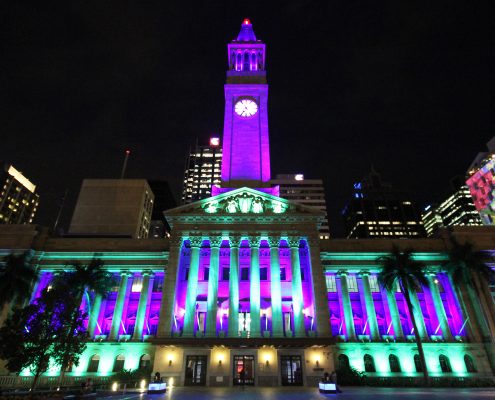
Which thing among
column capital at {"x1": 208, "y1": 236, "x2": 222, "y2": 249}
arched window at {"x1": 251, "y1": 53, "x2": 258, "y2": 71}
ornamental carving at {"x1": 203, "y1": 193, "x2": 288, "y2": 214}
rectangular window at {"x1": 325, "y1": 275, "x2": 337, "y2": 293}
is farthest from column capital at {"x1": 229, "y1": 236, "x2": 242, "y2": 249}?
arched window at {"x1": 251, "y1": 53, "x2": 258, "y2": 71}

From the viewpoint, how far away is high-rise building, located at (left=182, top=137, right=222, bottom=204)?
171375mm

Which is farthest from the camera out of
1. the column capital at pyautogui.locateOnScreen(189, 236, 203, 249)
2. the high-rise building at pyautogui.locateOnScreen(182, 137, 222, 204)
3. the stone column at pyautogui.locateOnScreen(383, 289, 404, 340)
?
the high-rise building at pyautogui.locateOnScreen(182, 137, 222, 204)

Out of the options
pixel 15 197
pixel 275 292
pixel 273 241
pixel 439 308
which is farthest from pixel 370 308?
pixel 15 197

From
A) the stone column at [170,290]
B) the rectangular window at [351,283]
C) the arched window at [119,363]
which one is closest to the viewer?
the stone column at [170,290]

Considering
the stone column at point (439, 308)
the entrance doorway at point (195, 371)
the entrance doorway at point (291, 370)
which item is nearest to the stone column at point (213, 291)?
the entrance doorway at point (195, 371)

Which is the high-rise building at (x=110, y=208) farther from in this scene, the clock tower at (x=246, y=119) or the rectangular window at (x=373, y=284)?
the rectangular window at (x=373, y=284)

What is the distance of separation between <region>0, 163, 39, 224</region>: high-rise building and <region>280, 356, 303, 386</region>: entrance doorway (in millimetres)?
159142

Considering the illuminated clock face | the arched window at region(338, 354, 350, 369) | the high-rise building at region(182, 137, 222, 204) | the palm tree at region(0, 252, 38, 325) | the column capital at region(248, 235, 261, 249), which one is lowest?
the arched window at region(338, 354, 350, 369)

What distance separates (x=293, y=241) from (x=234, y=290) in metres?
11.7

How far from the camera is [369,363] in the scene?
152ft

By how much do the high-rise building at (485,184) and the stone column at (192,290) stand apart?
93065 mm

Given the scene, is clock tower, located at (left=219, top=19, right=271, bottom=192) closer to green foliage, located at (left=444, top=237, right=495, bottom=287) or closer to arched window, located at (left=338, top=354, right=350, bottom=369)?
arched window, located at (left=338, top=354, right=350, bottom=369)

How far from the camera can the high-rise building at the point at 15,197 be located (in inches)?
6093

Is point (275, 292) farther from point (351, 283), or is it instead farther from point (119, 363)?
point (119, 363)
